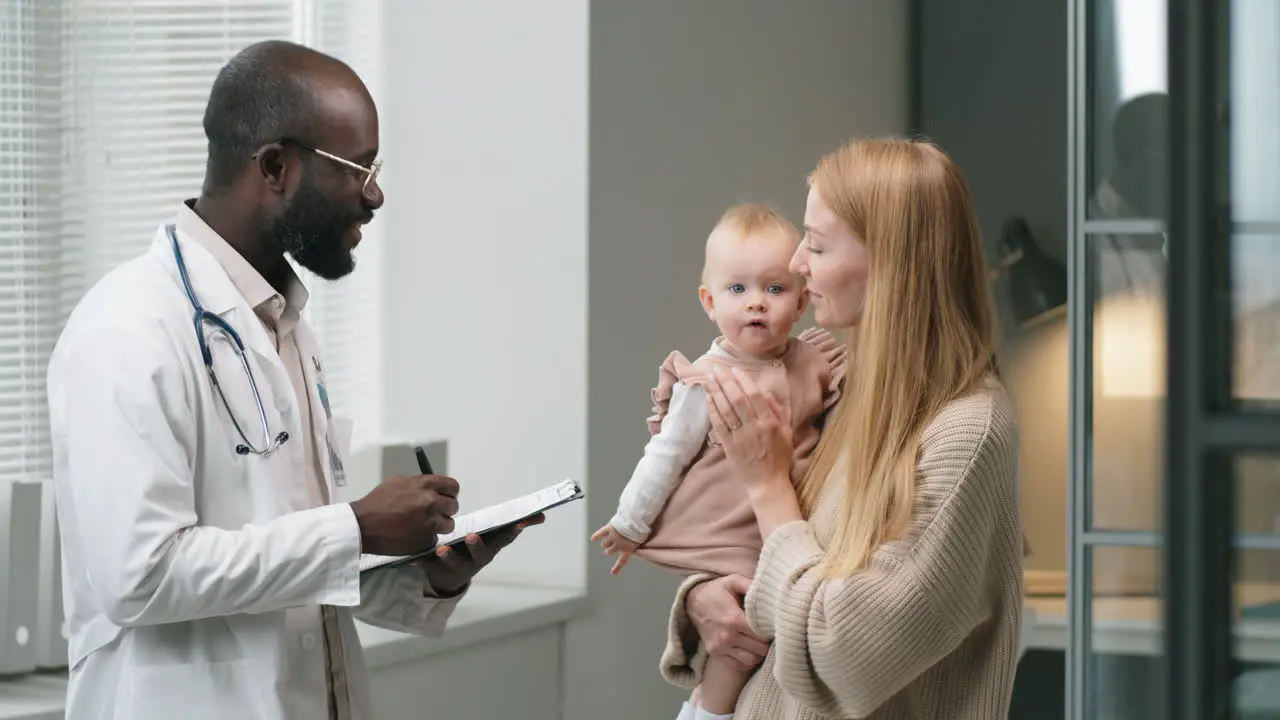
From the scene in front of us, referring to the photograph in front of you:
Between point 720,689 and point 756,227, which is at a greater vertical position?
point 756,227

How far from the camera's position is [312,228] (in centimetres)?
187

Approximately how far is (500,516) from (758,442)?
0.35 meters

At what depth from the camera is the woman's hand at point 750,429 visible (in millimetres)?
1884

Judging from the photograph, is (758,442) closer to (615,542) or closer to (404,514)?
(615,542)

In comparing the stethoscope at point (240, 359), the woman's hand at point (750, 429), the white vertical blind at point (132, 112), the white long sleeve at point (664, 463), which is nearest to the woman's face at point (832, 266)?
the woman's hand at point (750, 429)

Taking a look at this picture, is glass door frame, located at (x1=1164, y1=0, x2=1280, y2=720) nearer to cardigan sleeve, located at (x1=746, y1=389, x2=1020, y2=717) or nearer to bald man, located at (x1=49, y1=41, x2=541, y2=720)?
cardigan sleeve, located at (x1=746, y1=389, x2=1020, y2=717)

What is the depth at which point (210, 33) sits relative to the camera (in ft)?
9.95

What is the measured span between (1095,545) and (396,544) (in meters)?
2.10

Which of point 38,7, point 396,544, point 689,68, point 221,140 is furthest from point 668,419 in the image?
point 689,68

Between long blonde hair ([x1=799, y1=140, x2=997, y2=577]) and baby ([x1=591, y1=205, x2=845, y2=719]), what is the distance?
31 centimetres

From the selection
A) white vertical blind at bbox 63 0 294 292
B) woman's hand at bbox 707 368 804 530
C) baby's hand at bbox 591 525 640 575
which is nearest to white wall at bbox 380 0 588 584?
white vertical blind at bbox 63 0 294 292

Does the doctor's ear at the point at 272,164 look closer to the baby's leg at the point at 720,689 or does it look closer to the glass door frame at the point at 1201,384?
the baby's leg at the point at 720,689

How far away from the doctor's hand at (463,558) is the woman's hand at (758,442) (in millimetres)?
278

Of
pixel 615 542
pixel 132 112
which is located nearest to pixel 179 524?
pixel 615 542
